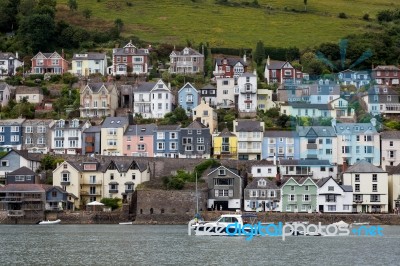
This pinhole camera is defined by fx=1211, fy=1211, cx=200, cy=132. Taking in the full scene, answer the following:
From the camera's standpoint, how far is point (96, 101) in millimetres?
131000

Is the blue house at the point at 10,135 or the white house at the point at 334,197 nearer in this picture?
the white house at the point at 334,197

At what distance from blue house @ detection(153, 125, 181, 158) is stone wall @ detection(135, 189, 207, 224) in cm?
1539

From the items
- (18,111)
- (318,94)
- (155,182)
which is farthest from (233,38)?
(155,182)

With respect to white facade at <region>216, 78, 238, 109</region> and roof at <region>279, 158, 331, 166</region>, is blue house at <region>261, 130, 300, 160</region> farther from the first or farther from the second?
white facade at <region>216, 78, 238, 109</region>

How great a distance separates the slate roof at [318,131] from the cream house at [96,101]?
2200cm

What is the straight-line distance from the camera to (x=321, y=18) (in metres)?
180

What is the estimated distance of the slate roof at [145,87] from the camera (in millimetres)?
131875

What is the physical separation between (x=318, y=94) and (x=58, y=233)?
4967 centimetres

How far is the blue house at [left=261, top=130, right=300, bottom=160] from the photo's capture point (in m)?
122

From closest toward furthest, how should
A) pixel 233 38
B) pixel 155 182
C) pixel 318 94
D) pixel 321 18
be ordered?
pixel 155 182, pixel 318 94, pixel 233 38, pixel 321 18

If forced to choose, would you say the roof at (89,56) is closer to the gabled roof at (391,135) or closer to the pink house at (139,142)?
the pink house at (139,142)

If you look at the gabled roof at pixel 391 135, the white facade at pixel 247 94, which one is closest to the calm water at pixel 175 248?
the gabled roof at pixel 391 135

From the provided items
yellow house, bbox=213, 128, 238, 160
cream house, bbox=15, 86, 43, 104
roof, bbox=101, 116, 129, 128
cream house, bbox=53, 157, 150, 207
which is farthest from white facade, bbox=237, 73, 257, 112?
cream house, bbox=15, 86, 43, 104

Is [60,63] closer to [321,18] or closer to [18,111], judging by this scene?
[18,111]
